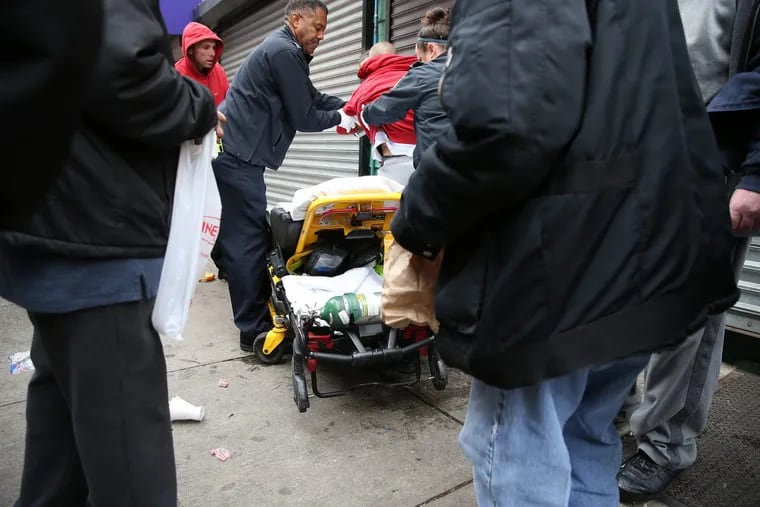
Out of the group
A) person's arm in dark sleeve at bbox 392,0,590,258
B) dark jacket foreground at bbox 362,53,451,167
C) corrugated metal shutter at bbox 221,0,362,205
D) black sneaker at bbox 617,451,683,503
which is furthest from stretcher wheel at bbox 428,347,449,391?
corrugated metal shutter at bbox 221,0,362,205

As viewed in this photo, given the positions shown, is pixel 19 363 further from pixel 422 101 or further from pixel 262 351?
pixel 422 101

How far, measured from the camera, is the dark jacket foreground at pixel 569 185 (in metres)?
1.09

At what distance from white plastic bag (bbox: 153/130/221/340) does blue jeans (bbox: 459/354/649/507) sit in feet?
2.98

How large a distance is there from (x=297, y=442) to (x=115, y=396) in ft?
4.76

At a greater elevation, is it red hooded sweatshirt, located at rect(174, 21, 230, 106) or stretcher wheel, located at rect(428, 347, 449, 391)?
red hooded sweatshirt, located at rect(174, 21, 230, 106)

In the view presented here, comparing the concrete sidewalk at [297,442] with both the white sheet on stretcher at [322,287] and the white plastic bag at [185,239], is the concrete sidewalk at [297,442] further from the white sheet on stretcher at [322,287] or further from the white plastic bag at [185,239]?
the white plastic bag at [185,239]

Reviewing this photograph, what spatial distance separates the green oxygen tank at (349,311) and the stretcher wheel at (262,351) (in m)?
0.94

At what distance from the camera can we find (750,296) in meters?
3.51

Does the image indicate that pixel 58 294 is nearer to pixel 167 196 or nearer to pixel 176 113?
pixel 167 196

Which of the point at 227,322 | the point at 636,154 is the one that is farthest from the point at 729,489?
the point at 227,322

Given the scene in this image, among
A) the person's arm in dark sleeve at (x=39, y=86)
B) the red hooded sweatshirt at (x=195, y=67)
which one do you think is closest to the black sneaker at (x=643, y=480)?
the person's arm in dark sleeve at (x=39, y=86)

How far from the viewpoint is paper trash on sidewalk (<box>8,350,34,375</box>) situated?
144 inches

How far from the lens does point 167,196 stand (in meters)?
1.64

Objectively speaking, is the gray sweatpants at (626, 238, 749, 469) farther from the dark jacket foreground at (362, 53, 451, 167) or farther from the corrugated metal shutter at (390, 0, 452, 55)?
the corrugated metal shutter at (390, 0, 452, 55)
